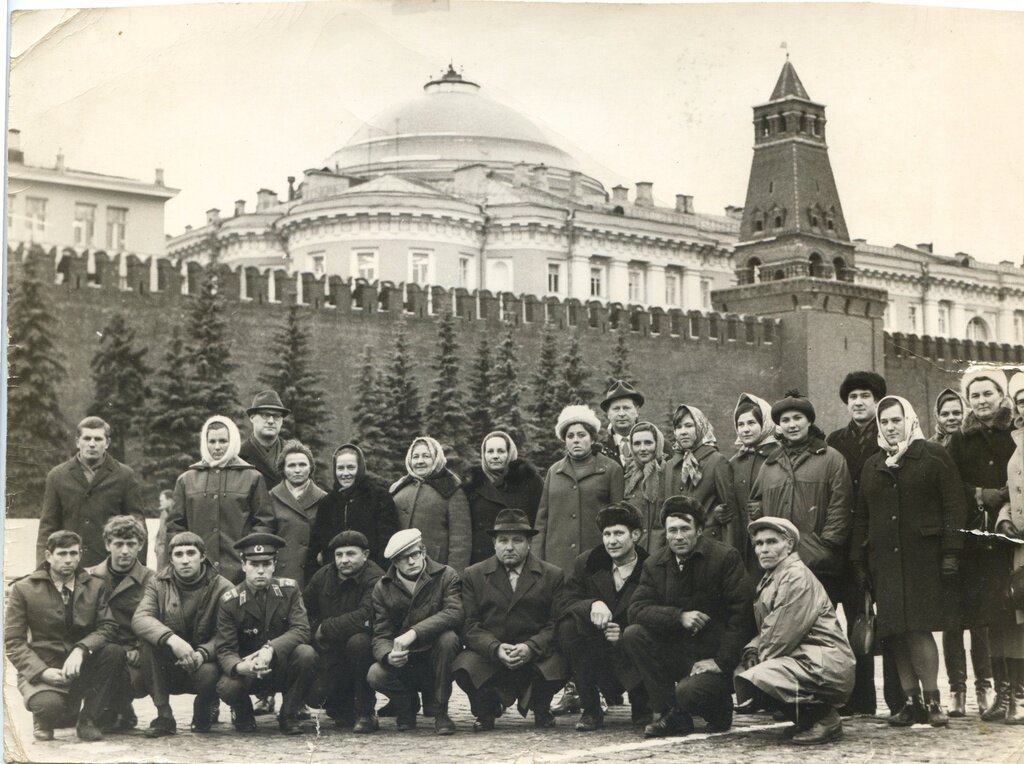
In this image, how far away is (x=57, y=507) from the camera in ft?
23.8

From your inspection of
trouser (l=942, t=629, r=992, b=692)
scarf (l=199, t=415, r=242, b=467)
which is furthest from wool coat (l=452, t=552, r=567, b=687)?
trouser (l=942, t=629, r=992, b=692)

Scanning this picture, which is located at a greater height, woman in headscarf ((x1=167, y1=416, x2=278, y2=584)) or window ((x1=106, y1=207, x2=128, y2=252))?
window ((x1=106, y1=207, x2=128, y2=252))

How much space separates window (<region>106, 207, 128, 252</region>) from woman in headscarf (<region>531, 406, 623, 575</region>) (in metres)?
6.33

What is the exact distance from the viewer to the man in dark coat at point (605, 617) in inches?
261

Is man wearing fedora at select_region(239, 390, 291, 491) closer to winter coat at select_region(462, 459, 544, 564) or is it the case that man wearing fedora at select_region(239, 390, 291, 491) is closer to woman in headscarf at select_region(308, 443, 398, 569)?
woman in headscarf at select_region(308, 443, 398, 569)

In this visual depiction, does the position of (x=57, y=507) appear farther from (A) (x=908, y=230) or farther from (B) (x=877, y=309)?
(B) (x=877, y=309)

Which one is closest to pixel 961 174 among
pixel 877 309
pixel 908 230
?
pixel 908 230

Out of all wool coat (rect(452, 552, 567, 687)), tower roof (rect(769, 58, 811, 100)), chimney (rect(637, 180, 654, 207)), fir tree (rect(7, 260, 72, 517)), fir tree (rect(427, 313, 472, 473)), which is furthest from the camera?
fir tree (rect(427, 313, 472, 473))

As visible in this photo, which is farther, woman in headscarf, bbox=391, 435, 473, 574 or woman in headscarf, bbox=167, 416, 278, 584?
woman in headscarf, bbox=391, 435, 473, 574

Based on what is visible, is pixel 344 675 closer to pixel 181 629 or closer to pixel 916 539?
pixel 181 629

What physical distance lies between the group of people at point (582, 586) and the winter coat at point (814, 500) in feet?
0.04

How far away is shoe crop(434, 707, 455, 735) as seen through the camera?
6.66 meters

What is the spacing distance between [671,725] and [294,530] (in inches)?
Result: 86.8

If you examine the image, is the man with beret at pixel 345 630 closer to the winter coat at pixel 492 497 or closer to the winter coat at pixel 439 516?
the winter coat at pixel 439 516
